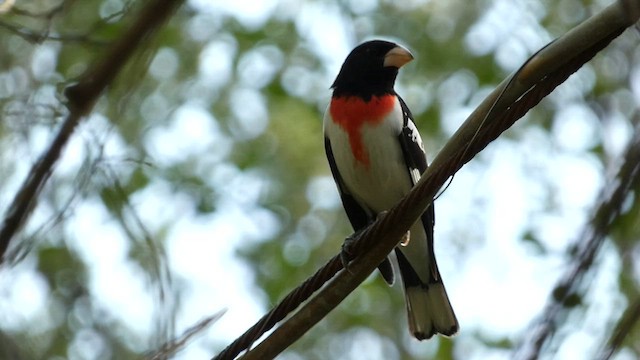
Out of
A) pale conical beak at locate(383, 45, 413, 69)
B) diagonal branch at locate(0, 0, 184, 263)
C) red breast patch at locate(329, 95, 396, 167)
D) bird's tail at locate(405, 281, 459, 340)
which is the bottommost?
bird's tail at locate(405, 281, 459, 340)

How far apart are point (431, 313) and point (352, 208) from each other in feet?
2.10

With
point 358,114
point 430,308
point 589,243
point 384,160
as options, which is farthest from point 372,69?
point 589,243

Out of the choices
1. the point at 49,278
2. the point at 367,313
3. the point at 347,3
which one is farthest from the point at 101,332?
the point at 347,3

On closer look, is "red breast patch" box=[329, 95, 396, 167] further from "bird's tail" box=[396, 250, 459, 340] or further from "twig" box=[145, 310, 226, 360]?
"twig" box=[145, 310, 226, 360]

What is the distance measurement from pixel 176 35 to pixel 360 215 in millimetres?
5472

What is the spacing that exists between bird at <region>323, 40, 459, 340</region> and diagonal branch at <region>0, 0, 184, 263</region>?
2.96 metres

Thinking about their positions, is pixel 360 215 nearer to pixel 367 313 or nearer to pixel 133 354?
pixel 133 354

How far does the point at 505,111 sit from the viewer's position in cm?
294

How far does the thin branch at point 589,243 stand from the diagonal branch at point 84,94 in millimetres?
911

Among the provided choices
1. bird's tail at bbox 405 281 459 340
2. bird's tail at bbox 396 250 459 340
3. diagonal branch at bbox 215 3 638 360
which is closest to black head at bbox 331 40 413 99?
bird's tail at bbox 396 250 459 340

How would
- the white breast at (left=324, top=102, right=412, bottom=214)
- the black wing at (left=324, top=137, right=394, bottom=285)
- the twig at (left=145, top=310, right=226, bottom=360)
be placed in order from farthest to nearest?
the black wing at (left=324, top=137, right=394, bottom=285) < the white breast at (left=324, top=102, right=412, bottom=214) < the twig at (left=145, top=310, right=226, bottom=360)

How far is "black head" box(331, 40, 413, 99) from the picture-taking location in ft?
16.4

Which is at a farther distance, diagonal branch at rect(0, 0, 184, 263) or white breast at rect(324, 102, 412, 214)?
white breast at rect(324, 102, 412, 214)

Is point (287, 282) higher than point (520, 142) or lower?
lower
